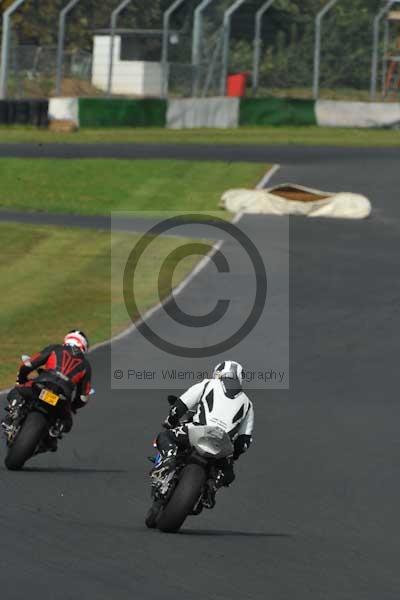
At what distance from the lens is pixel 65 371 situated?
1438 cm

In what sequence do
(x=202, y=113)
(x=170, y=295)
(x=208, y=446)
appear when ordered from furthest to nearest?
(x=202, y=113) < (x=170, y=295) < (x=208, y=446)

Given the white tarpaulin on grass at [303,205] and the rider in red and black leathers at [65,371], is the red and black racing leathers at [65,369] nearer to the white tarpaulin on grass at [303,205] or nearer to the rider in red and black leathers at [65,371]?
the rider in red and black leathers at [65,371]

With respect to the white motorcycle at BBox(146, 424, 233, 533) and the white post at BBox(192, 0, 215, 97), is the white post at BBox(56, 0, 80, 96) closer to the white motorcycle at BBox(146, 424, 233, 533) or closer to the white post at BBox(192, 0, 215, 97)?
the white post at BBox(192, 0, 215, 97)

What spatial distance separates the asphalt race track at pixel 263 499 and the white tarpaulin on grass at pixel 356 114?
116 feet

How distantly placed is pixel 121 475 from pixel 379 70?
5528cm


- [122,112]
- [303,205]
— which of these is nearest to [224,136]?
[122,112]

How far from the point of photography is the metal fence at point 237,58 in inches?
2138

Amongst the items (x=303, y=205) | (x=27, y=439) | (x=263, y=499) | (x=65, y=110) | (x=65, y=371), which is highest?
(x=65, y=371)

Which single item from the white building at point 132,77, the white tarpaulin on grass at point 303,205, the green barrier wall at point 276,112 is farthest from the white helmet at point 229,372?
the green barrier wall at point 276,112

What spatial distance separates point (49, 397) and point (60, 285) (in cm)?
1532

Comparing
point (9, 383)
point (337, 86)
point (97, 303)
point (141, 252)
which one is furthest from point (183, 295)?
point (337, 86)

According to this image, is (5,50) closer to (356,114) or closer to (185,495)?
(356,114)

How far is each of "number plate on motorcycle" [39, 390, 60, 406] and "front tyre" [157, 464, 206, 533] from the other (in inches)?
110
